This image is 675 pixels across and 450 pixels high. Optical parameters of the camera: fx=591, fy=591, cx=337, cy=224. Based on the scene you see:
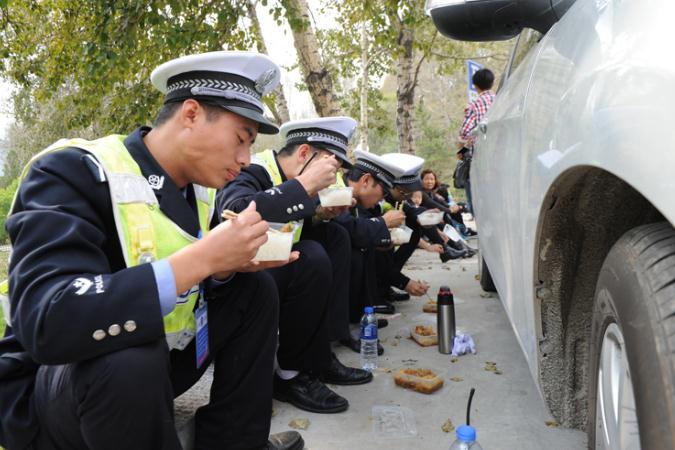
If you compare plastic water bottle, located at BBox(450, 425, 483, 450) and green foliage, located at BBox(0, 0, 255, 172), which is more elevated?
green foliage, located at BBox(0, 0, 255, 172)

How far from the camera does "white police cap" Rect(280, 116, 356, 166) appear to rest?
3.03 m

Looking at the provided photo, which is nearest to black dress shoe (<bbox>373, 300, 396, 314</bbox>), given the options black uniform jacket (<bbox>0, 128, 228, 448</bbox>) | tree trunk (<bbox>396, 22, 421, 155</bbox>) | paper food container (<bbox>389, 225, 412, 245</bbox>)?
paper food container (<bbox>389, 225, 412, 245</bbox>)

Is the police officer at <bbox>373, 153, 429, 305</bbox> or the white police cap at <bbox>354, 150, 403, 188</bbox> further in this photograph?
the police officer at <bbox>373, 153, 429, 305</bbox>

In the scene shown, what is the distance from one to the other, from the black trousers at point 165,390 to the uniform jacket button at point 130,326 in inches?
2.6

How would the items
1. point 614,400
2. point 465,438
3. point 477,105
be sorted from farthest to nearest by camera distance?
point 477,105, point 465,438, point 614,400

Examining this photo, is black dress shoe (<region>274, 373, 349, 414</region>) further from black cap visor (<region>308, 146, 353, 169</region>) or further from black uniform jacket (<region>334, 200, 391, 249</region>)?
black cap visor (<region>308, 146, 353, 169</region>)

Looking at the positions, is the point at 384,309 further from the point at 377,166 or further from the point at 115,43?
the point at 115,43

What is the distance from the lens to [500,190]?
2010 mm

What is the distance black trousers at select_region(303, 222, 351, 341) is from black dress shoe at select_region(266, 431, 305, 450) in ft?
3.02

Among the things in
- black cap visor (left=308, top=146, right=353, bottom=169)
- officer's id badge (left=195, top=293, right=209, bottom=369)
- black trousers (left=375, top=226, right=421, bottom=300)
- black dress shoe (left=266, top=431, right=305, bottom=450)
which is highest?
black cap visor (left=308, top=146, right=353, bottom=169)

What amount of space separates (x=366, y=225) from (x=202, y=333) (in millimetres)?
1739

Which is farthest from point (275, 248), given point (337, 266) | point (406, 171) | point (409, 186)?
point (409, 186)

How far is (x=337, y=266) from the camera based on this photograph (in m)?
2.99

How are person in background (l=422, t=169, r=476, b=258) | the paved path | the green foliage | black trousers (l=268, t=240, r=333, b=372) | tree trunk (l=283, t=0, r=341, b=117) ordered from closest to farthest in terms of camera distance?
the paved path
black trousers (l=268, t=240, r=333, b=372)
the green foliage
tree trunk (l=283, t=0, r=341, b=117)
person in background (l=422, t=169, r=476, b=258)
